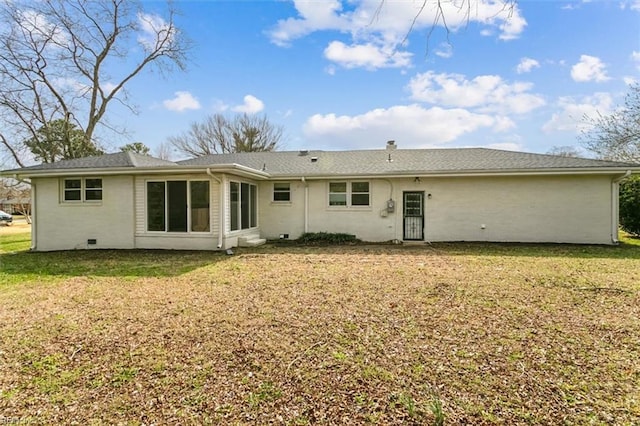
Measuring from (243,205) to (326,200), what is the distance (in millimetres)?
3086

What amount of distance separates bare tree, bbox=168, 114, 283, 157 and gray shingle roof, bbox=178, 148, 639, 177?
44.8 feet

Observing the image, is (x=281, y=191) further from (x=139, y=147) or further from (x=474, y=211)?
(x=139, y=147)

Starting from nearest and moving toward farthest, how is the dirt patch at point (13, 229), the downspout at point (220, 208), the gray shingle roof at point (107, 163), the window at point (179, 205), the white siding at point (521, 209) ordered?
the downspout at point (220, 208) < the window at point (179, 205) < the gray shingle roof at point (107, 163) < the white siding at point (521, 209) < the dirt patch at point (13, 229)

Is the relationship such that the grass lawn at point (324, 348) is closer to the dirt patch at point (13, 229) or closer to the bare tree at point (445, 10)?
the bare tree at point (445, 10)

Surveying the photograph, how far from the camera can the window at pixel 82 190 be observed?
1081 centimetres

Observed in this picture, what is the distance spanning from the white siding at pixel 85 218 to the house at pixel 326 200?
32mm

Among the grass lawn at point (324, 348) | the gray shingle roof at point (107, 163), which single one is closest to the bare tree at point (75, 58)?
the gray shingle roof at point (107, 163)

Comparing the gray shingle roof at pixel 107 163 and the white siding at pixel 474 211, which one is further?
the white siding at pixel 474 211

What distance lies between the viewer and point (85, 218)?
10898 mm

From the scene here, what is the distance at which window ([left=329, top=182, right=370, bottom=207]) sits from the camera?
41.5 feet

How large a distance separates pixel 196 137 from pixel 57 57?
37.3ft

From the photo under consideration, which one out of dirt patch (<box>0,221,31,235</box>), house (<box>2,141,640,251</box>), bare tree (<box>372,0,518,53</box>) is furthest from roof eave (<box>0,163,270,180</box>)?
dirt patch (<box>0,221,31,235</box>)

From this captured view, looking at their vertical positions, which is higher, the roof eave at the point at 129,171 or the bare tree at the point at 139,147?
the bare tree at the point at 139,147

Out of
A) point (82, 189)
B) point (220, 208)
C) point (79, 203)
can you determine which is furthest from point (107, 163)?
point (220, 208)
